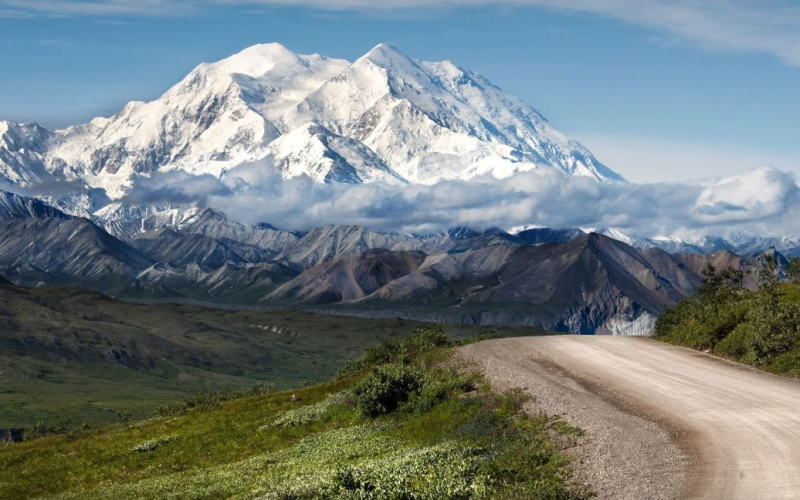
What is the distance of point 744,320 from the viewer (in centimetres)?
5606

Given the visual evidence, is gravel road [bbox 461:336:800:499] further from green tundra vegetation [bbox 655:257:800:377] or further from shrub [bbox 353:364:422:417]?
shrub [bbox 353:364:422:417]

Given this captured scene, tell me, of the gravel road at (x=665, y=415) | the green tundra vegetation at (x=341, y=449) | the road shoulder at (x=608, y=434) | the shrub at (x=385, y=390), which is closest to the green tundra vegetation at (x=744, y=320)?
the gravel road at (x=665, y=415)

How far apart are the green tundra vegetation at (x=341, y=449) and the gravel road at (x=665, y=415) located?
1.30 meters

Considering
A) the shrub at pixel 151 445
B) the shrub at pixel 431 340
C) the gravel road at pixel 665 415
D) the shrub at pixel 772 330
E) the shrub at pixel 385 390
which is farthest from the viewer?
the shrub at pixel 431 340

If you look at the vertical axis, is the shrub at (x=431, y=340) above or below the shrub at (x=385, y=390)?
above

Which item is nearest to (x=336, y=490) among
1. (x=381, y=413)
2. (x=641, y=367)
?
(x=381, y=413)

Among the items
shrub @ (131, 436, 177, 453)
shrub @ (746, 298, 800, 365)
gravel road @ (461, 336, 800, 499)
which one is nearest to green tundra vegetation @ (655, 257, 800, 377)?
shrub @ (746, 298, 800, 365)

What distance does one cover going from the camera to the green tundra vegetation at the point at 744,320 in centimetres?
4834

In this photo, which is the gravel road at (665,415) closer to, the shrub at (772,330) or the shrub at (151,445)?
the shrub at (772,330)

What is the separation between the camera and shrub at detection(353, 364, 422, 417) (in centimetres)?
4466

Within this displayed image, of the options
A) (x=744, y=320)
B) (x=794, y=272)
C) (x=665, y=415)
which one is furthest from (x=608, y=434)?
(x=794, y=272)

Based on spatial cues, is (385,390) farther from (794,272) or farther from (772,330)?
(794,272)

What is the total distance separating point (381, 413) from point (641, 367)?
13.6 metres

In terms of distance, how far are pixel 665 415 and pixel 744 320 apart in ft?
75.7
